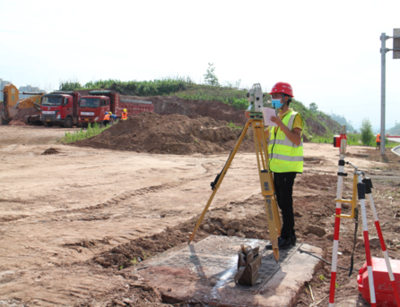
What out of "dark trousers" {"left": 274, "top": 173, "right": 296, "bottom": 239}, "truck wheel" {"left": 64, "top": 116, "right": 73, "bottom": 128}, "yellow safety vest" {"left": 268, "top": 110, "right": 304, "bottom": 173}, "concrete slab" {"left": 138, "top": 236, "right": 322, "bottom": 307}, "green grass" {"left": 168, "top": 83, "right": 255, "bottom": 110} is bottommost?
"concrete slab" {"left": 138, "top": 236, "right": 322, "bottom": 307}

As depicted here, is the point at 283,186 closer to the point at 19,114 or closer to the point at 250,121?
the point at 250,121

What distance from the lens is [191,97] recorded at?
33594 millimetres

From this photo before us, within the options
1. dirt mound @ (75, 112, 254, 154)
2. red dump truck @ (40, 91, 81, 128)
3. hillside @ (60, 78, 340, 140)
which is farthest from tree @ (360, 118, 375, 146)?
red dump truck @ (40, 91, 81, 128)

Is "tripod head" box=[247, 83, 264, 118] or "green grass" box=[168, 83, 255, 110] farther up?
"green grass" box=[168, 83, 255, 110]

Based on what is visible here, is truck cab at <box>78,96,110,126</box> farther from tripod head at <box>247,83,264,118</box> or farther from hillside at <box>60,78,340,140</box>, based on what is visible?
tripod head at <box>247,83,264,118</box>

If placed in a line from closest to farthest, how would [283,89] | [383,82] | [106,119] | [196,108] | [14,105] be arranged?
[283,89] < [383,82] < [106,119] < [14,105] < [196,108]

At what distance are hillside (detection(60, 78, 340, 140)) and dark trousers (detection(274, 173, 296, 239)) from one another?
84.4ft

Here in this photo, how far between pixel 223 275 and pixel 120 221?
2.26 meters

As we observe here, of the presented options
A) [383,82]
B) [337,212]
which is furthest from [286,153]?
[383,82]

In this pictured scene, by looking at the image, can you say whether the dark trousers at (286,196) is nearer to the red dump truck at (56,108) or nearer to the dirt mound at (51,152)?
the dirt mound at (51,152)

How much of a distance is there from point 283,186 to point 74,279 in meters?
2.30

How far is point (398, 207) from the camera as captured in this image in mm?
6395

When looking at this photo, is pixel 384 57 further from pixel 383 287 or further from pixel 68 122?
pixel 68 122

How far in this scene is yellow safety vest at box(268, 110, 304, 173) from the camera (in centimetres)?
383
